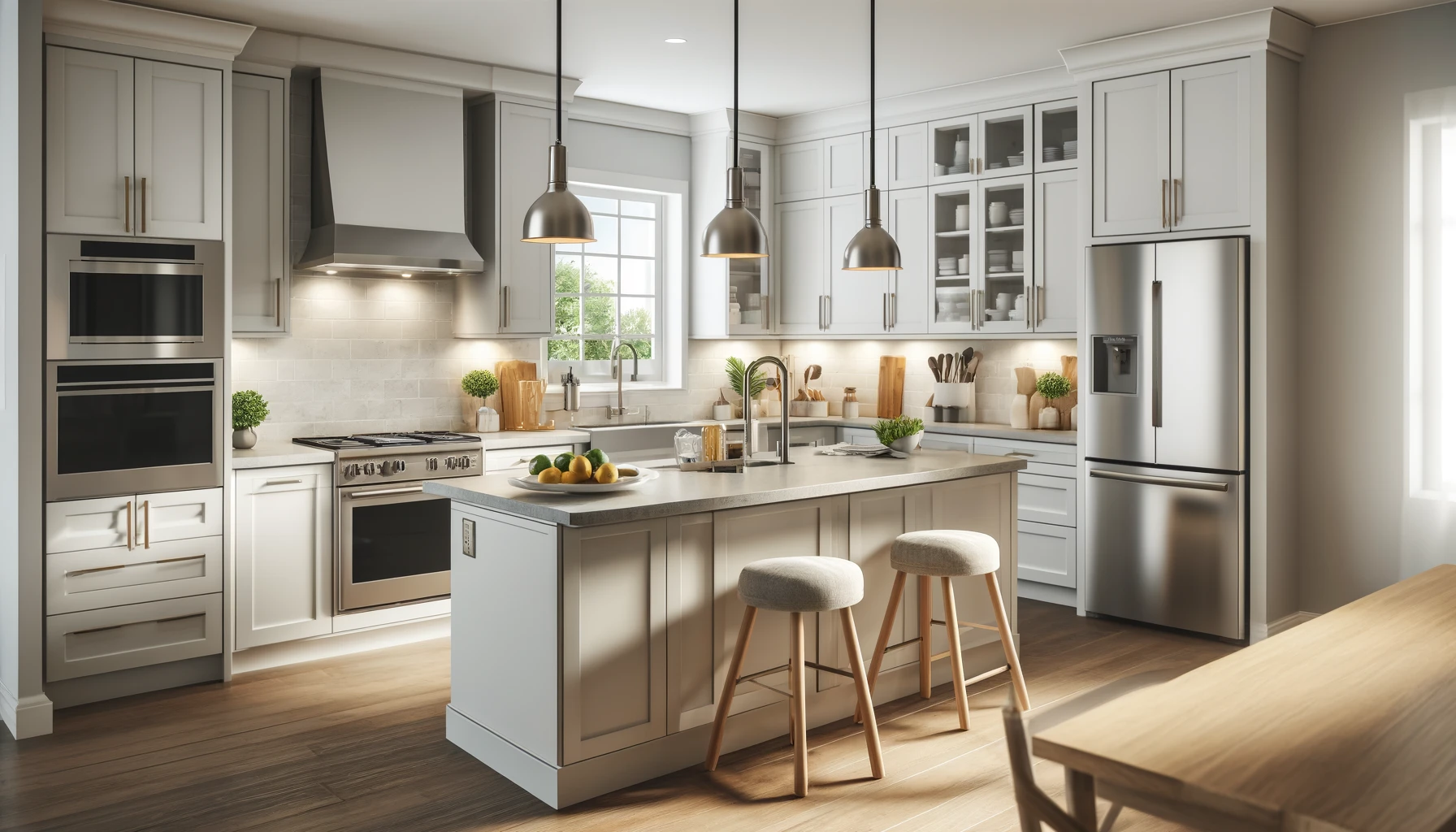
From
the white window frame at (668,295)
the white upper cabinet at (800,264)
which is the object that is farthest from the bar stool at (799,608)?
the white upper cabinet at (800,264)

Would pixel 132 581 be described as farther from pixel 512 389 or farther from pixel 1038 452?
pixel 1038 452

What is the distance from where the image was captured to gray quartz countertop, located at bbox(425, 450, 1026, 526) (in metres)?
3.16

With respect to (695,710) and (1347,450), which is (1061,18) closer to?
(1347,450)

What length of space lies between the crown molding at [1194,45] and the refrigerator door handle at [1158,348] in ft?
3.47

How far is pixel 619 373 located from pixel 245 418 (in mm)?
2146

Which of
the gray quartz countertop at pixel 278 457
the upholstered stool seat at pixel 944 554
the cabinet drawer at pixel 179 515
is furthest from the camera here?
the gray quartz countertop at pixel 278 457

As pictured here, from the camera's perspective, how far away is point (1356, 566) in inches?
195

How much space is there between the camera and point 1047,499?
5676mm

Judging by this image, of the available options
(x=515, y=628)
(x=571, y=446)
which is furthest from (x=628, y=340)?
(x=515, y=628)

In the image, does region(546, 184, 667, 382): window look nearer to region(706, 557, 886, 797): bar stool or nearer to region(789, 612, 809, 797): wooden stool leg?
region(706, 557, 886, 797): bar stool

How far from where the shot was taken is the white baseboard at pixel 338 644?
4.64 m

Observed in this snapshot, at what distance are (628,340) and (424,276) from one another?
1494 mm

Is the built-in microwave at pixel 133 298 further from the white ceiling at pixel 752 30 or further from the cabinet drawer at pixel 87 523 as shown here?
the white ceiling at pixel 752 30

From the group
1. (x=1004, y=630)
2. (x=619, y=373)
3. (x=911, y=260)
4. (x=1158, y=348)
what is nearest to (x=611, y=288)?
(x=619, y=373)
